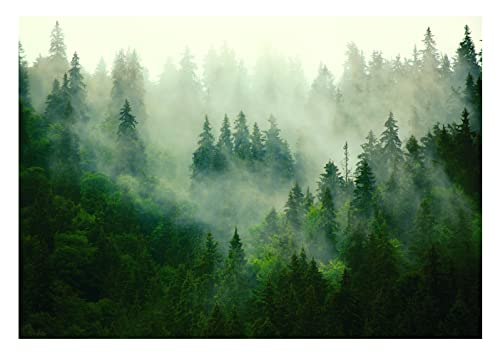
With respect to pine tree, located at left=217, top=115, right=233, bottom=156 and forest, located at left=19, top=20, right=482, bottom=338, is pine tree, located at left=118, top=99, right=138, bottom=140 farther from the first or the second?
pine tree, located at left=217, top=115, right=233, bottom=156

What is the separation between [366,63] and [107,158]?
19.6 meters

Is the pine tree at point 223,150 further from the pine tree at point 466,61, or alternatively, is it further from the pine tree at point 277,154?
the pine tree at point 466,61

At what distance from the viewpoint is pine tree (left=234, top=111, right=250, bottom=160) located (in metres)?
44.7

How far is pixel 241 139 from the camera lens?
4584cm

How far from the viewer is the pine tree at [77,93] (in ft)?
127

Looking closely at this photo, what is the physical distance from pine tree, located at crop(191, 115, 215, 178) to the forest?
0.38 ft

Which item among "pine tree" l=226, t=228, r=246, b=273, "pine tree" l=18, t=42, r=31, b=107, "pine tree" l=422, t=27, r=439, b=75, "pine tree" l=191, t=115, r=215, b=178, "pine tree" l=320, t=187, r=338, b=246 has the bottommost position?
"pine tree" l=226, t=228, r=246, b=273

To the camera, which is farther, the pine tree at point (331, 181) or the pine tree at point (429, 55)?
the pine tree at point (331, 181)

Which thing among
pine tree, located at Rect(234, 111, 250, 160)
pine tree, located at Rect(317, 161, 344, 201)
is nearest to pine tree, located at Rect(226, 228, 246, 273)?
pine tree, located at Rect(317, 161, 344, 201)

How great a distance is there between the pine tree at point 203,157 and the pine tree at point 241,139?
2.96 meters

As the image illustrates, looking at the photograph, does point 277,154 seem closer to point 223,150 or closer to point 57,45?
point 223,150

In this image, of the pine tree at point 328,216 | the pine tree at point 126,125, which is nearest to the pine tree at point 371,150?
the pine tree at point 328,216

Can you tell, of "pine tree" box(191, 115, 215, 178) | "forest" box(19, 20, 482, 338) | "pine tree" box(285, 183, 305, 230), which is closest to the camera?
"forest" box(19, 20, 482, 338)
